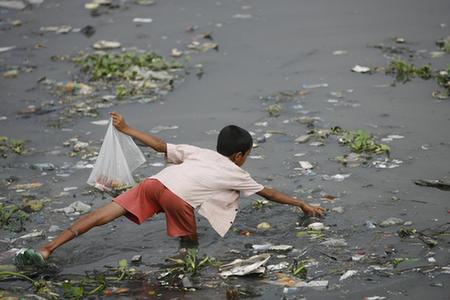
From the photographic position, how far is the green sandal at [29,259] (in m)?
4.70

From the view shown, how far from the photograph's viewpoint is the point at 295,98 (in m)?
7.75

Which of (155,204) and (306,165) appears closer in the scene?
(155,204)

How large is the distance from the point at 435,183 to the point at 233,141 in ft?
5.38

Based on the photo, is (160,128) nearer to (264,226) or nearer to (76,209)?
(76,209)

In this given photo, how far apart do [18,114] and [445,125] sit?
3.99 metres

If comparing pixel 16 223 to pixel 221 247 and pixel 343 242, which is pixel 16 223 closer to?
pixel 221 247

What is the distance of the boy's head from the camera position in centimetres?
499

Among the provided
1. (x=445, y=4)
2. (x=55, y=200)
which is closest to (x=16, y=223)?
(x=55, y=200)

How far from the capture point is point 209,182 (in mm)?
4953

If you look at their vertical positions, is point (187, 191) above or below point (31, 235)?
above

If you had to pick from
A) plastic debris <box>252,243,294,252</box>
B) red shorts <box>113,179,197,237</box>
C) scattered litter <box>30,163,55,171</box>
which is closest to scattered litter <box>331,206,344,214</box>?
plastic debris <box>252,243,294,252</box>

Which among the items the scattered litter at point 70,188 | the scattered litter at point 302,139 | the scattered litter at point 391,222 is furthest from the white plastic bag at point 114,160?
the scattered litter at point 302,139

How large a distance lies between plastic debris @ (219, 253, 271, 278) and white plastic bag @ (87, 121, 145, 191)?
1.05 metres

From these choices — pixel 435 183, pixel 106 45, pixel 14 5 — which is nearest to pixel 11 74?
pixel 106 45
